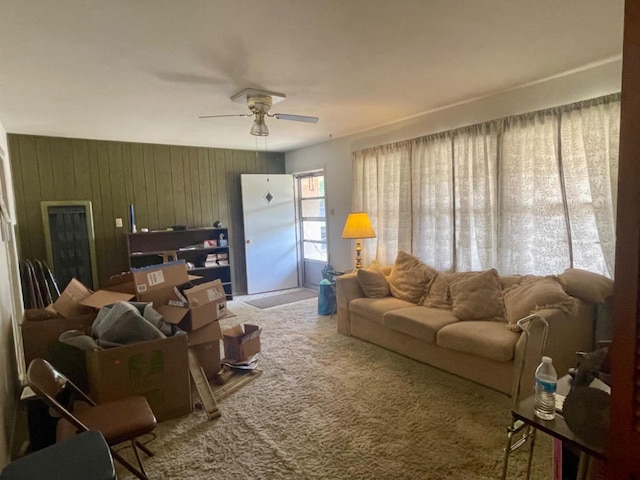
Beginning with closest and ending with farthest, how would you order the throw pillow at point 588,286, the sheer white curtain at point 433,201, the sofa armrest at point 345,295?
the throw pillow at point 588,286 → the sheer white curtain at point 433,201 → the sofa armrest at point 345,295

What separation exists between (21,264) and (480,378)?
15.9 ft

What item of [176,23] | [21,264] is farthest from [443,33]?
[21,264]

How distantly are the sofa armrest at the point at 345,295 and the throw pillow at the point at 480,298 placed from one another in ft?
3.65

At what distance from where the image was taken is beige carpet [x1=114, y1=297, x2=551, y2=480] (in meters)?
1.98

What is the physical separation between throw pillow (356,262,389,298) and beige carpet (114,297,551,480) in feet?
2.65

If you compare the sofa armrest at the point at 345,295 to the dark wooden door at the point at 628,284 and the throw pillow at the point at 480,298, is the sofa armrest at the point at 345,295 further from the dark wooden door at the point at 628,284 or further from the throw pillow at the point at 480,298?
the dark wooden door at the point at 628,284

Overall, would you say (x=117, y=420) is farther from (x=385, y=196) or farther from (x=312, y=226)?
(x=312, y=226)

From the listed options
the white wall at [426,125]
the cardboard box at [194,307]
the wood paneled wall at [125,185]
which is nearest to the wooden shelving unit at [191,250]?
the wood paneled wall at [125,185]

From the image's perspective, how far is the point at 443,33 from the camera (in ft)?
7.23

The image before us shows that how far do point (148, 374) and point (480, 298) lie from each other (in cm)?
262

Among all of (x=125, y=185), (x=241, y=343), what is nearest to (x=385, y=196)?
(x=241, y=343)

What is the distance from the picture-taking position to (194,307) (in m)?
2.83

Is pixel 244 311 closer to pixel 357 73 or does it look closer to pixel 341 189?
pixel 341 189

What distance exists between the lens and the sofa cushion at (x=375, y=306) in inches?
143
